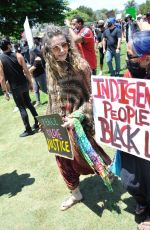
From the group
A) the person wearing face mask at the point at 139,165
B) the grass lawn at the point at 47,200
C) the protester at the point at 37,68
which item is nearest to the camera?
the person wearing face mask at the point at 139,165

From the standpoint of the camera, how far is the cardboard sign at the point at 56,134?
3.11m

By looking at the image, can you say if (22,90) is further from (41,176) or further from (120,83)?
(120,83)

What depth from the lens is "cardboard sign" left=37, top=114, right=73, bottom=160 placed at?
123 inches

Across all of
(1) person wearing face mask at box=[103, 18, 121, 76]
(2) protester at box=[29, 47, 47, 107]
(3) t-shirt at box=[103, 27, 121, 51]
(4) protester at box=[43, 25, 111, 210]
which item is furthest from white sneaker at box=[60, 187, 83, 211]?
(3) t-shirt at box=[103, 27, 121, 51]

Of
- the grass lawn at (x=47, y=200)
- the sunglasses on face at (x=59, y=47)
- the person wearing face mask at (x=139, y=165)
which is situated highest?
the sunglasses on face at (x=59, y=47)

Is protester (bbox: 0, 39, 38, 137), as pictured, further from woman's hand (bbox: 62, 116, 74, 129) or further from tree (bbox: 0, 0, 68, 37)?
tree (bbox: 0, 0, 68, 37)

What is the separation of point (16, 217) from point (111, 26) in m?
7.30

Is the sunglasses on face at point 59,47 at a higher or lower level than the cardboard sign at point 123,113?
higher

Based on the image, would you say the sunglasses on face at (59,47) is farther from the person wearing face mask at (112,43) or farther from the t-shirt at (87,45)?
the person wearing face mask at (112,43)

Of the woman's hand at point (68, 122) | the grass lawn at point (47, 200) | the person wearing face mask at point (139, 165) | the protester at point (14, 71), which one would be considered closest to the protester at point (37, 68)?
the protester at point (14, 71)

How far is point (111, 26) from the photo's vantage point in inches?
386

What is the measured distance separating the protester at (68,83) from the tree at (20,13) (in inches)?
1074

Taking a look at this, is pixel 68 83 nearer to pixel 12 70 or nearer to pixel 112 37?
pixel 12 70

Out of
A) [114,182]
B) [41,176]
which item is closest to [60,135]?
[114,182]
